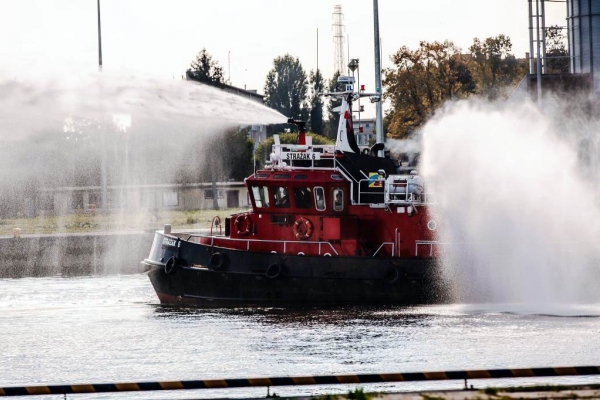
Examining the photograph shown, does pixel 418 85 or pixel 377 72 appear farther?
pixel 418 85

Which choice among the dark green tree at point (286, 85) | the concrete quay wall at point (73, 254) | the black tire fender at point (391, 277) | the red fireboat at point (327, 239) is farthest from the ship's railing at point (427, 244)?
the dark green tree at point (286, 85)

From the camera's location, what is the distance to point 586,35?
48469mm

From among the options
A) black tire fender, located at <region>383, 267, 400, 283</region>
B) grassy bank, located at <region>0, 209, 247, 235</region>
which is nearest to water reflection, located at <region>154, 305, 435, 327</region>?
black tire fender, located at <region>383, 267, 400, 283</region>

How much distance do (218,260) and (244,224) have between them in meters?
1.14

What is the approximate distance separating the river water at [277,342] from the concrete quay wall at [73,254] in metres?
11.3

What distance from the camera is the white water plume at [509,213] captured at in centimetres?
2670

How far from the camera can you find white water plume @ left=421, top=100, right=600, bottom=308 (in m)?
26.7

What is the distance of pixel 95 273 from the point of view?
130 feet

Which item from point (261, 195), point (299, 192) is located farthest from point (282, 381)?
point (261, 195)

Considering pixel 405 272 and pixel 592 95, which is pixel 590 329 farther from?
pixel 592 95

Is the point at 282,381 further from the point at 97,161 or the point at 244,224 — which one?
the point at 97,161

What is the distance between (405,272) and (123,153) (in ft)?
121

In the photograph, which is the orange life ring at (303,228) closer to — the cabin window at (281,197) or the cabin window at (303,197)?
the cabin window at (303,197)

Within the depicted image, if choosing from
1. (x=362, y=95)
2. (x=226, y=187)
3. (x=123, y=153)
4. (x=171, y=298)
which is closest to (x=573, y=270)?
(x=362, y=95)
